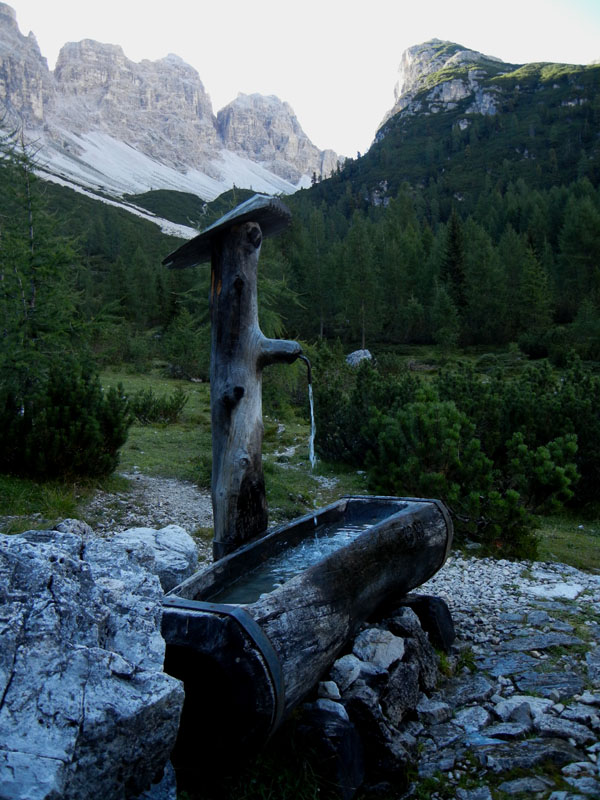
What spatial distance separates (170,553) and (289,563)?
1105 mm

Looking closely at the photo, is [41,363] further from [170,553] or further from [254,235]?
[254,235]

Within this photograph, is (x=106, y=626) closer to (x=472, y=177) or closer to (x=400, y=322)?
(x=400, y=322)

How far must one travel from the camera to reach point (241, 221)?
4.91m

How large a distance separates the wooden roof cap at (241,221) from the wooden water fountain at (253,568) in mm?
16

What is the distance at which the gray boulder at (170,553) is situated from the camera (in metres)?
4.88

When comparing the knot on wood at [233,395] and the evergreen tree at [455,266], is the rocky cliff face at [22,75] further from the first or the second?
the knot on wood at [233,395]

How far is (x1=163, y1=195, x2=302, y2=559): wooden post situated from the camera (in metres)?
4.79

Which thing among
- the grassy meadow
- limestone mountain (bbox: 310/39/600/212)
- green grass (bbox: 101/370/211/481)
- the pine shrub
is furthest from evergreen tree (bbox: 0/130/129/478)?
limestone mountain (bbox: 310/39/600/212)

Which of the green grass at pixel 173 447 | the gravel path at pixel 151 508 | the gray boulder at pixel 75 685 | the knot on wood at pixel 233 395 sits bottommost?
the gravel path at pixel 151 508

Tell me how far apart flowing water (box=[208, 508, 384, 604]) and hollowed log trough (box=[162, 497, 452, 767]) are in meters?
0.05

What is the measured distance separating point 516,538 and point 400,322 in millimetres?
42334

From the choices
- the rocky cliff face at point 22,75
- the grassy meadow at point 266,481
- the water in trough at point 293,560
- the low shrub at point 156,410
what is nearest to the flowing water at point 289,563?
the water in trough at point 293,560

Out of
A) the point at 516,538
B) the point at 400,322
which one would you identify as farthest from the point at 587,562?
the point at 400,322

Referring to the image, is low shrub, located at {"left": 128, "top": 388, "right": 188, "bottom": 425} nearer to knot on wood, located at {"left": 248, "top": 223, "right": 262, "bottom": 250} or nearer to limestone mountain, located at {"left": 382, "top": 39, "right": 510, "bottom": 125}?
knot on wood, located at {"left": 248, "top": 223, "right": 262, "bottom": 250}
